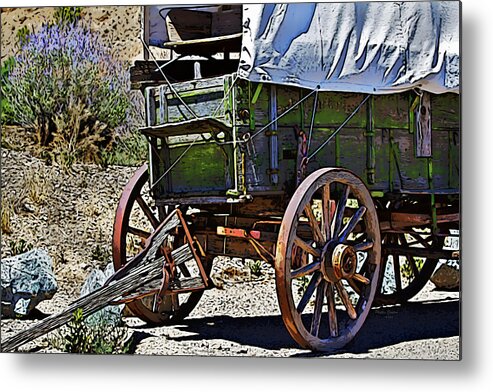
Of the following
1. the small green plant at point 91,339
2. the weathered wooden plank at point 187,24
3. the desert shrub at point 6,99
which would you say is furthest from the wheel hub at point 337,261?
the desert shrub at point 6,99

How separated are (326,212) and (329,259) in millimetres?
231

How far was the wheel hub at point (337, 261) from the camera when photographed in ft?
20.8

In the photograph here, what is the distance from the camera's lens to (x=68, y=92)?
672 centimetres

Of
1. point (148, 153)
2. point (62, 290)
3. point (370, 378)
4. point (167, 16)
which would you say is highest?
point (167, 16)

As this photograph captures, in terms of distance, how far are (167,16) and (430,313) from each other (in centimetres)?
199

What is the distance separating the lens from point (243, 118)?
6324 mm

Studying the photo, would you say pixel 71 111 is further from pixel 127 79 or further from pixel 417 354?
pixel 417 354

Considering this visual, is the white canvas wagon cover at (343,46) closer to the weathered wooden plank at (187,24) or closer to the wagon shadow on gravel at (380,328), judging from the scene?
the weathered wooden plank at (187,24)

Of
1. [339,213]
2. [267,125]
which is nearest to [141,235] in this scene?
[267,125]

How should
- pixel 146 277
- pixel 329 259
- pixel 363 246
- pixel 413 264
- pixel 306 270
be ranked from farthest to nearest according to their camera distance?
pixel 146 277 → pixel 413 264 → pixel 363 246 → pixel 329 259 → pixel 306 270

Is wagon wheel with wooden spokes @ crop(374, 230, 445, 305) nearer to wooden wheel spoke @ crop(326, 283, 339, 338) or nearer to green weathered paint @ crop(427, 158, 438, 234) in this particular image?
green weathered paint @ crop(427, 158, 438, 234)

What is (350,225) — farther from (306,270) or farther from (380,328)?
(380,328)

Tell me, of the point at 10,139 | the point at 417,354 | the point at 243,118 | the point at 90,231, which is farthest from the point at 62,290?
the point at 417,354

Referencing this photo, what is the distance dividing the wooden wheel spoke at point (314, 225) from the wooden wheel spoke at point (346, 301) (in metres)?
0.25
